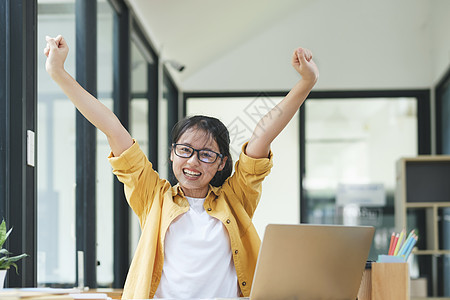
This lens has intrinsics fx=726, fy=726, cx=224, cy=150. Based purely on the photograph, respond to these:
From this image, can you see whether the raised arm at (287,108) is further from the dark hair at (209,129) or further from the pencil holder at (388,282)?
the pencil holder at (388,282)

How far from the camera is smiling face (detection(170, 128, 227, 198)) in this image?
71.5 inches

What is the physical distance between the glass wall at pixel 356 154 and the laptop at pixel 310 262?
467 centimetres

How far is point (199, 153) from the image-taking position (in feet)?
5.98

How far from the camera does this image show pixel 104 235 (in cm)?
383

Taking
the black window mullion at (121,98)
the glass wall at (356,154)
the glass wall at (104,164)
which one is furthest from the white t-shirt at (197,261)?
the glass wall at (356,154)

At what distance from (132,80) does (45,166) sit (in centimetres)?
176

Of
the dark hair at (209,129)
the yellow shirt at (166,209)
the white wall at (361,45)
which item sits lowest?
the yellow shirt at (166,209)

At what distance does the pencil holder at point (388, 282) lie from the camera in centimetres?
157

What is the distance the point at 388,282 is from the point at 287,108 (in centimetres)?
45

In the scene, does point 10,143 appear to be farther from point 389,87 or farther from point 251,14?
point 389,87

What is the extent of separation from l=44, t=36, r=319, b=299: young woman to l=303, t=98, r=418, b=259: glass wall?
4.32 m

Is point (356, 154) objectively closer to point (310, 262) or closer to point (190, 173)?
point (190, 173)

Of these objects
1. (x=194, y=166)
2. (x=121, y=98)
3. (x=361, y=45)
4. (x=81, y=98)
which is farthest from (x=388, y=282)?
(x=361, y=45)

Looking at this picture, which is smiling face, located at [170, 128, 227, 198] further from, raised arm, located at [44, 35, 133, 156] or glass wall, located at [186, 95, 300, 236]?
glass wall, located at [186, 95, 300, 236]
